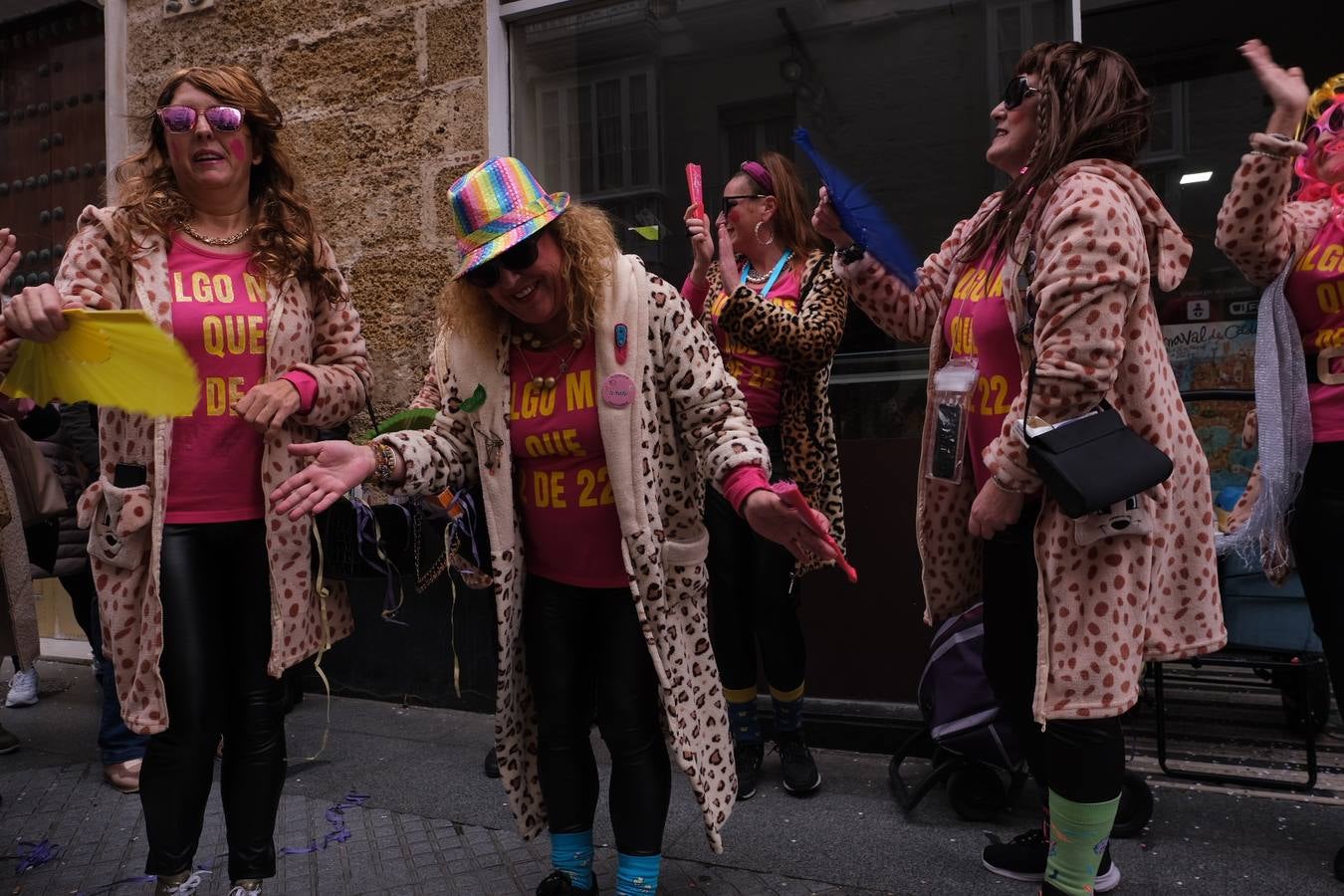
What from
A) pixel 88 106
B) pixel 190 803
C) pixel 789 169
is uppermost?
pixel 88 106

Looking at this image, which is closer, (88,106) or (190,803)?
(190,803)

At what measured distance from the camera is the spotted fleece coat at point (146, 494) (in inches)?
91.7

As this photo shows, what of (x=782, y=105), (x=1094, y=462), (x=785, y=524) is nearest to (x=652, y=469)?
(x=785, y=524)

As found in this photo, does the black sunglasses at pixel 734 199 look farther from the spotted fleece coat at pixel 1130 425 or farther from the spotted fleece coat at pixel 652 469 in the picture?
the spotted fleece coat at pixel 1130 425

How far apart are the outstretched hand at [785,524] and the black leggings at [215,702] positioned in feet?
4.29

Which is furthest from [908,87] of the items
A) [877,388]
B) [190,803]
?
[190,803]

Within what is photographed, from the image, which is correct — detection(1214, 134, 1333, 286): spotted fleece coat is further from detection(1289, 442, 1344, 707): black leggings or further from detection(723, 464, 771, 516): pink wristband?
detection(723, 464, 771, 516): pink wristband

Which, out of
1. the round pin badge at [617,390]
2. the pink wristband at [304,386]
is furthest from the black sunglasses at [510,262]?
the pink wristband at [304,386]

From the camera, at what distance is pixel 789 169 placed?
12.3ft

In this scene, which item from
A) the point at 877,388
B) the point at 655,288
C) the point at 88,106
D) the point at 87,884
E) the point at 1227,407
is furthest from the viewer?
the point at 88,106

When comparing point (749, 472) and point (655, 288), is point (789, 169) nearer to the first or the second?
point (655, 288)

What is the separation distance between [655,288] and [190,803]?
5.76 ft

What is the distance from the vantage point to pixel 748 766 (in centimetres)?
352

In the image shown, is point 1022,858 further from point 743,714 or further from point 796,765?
point 743,714
